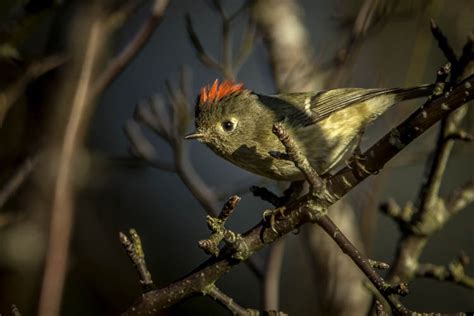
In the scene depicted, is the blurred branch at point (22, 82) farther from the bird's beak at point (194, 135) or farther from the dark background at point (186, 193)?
the bird's beak at point (194, 135)

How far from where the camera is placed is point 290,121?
351 cm

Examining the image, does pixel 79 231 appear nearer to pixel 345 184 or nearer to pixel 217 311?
pixel 217 311

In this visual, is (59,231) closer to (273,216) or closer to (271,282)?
(273,216)

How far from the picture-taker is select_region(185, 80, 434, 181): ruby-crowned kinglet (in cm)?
335

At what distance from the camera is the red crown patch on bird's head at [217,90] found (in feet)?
11.2

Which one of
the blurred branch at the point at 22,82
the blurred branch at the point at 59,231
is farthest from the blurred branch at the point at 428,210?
the blurred branch at the point at 22,82

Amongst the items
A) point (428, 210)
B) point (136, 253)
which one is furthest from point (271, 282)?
point (136, 253)

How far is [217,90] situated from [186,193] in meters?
3.24

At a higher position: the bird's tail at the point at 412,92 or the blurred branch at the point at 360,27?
the blurred branch at the point at 360,27

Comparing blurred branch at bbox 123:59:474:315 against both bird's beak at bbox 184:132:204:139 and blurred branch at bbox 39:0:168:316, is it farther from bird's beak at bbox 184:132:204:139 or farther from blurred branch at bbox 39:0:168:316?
bird's beak at bbox 184:132:204:139

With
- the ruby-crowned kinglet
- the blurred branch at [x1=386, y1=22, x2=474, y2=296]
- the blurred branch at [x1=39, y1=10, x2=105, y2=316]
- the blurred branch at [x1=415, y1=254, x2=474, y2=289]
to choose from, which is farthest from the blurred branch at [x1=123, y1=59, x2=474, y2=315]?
the ruby-crowned kinglet

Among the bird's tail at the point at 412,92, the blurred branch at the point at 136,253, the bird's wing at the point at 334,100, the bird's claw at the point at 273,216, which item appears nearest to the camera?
the blurred branch at the point at 136,253

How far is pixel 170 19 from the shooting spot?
24.5 feet

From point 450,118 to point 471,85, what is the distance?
36.3 inches
